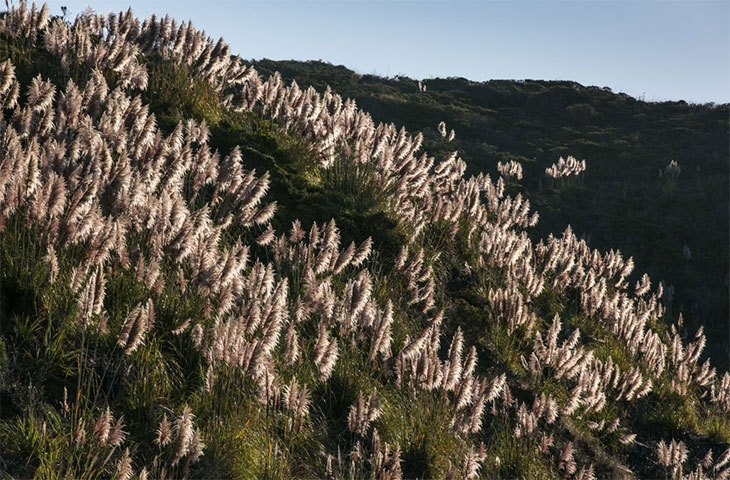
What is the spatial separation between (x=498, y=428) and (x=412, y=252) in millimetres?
3123

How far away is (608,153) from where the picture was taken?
30.3 meters

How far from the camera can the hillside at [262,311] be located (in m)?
4.77

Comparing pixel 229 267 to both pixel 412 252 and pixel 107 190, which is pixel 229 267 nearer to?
pixel 107 190

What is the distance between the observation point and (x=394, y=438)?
227 inches

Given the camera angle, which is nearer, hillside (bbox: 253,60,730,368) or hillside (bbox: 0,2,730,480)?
hillside (bbox: 0,2,730,480)

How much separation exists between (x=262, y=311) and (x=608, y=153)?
27.6m

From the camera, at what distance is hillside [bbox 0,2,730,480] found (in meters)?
4.77

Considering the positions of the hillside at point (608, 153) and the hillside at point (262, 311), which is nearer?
the hillside at point (262, 311)

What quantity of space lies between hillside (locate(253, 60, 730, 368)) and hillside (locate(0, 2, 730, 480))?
7512mm

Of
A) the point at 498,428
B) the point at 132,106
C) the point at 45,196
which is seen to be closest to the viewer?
the point at 45,196

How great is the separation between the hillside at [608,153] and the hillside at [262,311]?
751 cm

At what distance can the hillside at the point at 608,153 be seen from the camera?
1903 cm

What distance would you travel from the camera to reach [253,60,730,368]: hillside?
19.0 metres

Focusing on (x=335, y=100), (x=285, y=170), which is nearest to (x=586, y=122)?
(x=335, y=100)
